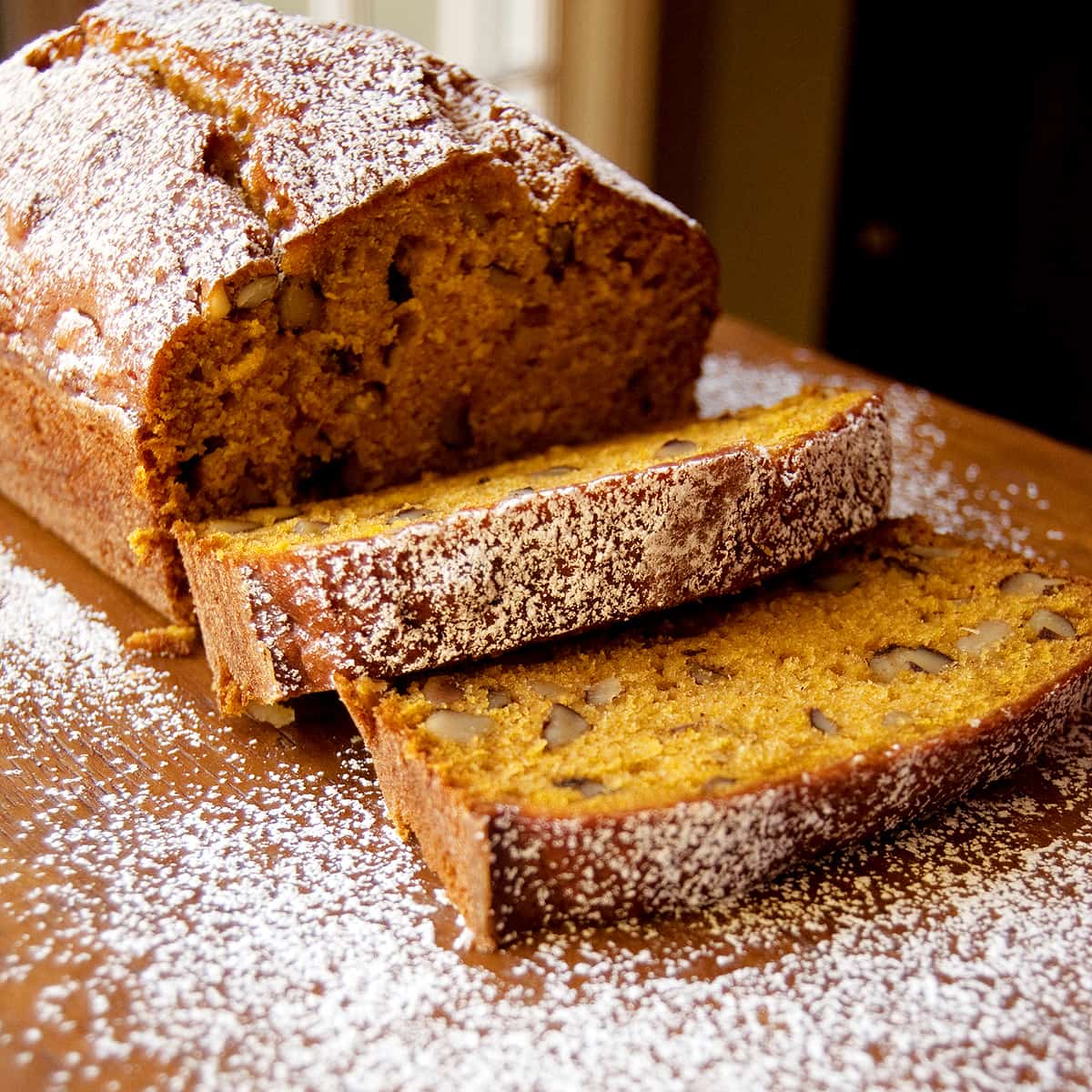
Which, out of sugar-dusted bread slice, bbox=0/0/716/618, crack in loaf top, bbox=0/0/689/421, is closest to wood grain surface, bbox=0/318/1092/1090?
sugar-dusted bread slice, bbox=0/0/716/618

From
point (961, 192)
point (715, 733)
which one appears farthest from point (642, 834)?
point (961, 192)

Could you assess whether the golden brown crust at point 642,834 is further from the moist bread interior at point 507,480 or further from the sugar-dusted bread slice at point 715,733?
the moist bread interior at point 507,480

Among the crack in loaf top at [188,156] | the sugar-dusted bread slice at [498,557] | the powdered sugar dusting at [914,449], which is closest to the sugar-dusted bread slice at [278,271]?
the crack in loaf top at [188,156]

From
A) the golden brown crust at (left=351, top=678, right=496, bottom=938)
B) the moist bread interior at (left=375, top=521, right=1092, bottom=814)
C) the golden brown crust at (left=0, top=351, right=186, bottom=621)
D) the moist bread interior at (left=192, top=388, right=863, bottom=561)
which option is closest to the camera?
the golden brown crust at (left=351, top=678, right=496, bottom=938)

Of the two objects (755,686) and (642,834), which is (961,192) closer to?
(755,686)

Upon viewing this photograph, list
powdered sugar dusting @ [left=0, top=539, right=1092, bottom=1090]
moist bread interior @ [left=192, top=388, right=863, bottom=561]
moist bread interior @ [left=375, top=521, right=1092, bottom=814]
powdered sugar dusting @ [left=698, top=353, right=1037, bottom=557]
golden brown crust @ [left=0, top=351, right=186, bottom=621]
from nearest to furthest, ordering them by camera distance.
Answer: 1. powdered sugar dusting @ [left=0, top=539, right=1092, bottom=1090]
2. moist bread interior @ [left=375, top=521, right=1092, bottom=814]
3. moist bread interior @ [left=192, top=388, right=863, bottom=561]
4. golden brown crust @ [left=0, top=351, right=186, bottom=621]
5. powdered sugar dusting @ [left=698, top=353, right=1037, bottom=557]

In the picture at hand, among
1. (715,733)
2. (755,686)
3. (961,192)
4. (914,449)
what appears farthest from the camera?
(961,192)

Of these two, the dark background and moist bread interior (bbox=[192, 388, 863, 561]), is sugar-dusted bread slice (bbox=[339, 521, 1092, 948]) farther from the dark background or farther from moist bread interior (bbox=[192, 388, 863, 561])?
the dark background
